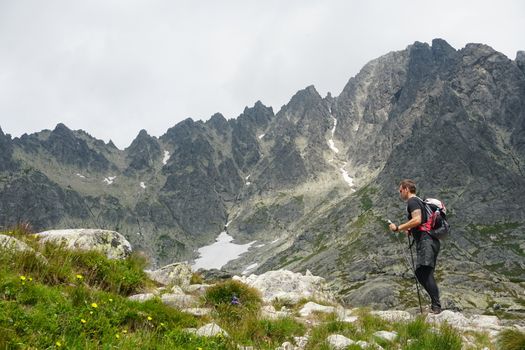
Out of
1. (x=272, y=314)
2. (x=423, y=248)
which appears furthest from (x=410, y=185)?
(x=272, y=314)

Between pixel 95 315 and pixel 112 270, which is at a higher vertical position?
pixel 112 270

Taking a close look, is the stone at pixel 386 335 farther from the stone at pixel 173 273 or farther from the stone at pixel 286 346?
the stone at pixel 173 273

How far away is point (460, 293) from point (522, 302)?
56.4 ft

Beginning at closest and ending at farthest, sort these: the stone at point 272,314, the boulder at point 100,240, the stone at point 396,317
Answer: the stone at point 272,314
the stone at point 396,317
the boulder at point 100,240

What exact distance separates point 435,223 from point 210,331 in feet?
24.5

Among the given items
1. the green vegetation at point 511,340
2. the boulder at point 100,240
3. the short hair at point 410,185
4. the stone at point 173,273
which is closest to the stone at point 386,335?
the green vegetation at point 511,340

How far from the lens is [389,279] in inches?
5305

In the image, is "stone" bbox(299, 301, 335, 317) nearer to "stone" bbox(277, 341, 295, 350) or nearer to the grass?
the grass

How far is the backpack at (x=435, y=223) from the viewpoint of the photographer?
1173cm

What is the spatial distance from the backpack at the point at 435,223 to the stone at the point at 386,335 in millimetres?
4212

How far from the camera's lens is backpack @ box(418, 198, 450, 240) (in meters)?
11.7

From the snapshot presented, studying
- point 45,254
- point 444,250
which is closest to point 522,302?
point 444,250

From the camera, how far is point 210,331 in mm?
7129

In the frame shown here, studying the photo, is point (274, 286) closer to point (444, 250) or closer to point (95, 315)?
point (95, 315)
